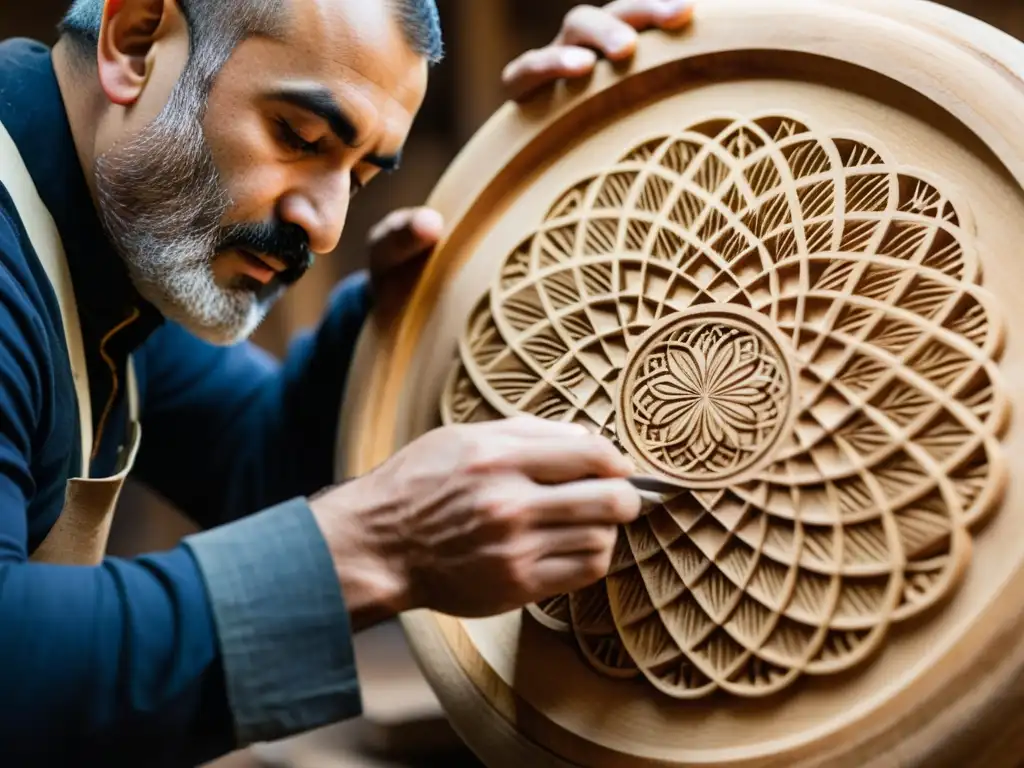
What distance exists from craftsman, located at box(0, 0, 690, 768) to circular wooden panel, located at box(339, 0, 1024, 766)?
0.07m

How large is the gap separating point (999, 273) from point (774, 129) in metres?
0.19

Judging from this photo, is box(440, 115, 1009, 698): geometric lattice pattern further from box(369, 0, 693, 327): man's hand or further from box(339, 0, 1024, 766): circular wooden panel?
box(369, 0, 693, 327): man's hand

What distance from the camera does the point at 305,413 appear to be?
1.09m

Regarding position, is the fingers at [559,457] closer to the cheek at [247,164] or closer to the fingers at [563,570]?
the fingers at [563,570]

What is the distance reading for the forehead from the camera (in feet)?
2.43

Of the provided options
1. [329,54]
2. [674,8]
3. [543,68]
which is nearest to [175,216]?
[329,54]

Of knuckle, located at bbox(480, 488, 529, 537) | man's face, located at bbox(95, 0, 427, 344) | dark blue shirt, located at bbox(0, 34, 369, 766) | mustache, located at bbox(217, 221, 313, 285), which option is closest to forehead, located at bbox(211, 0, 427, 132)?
man's face, located at bbox(95, 0, 427, 344)

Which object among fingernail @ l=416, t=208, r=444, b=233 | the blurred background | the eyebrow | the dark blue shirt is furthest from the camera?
the blurred background

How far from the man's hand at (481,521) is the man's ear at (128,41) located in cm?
40

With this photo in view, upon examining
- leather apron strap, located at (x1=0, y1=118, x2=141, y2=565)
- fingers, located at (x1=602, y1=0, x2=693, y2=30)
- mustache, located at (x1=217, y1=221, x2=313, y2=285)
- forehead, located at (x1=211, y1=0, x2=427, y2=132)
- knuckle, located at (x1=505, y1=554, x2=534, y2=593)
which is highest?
fingers, located at (x1=602, y1=0, x2=693, y2=30)

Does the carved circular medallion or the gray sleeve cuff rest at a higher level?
the carved circular medallion

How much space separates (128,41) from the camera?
2.66 ft

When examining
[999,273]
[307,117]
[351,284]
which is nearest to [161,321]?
[351,284]

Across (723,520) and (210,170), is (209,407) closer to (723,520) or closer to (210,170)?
(210,170)
